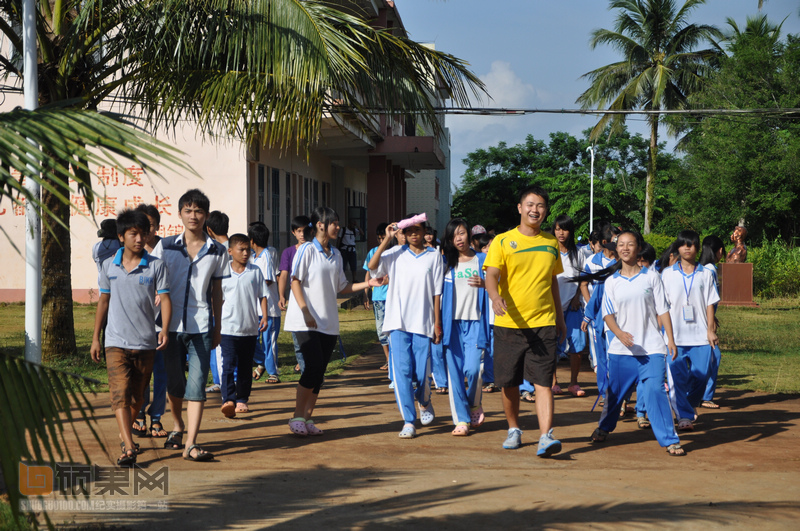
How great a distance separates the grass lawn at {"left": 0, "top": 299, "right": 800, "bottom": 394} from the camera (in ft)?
32.7

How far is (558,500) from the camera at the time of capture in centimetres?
485

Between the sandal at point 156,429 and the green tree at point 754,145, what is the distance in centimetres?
2863

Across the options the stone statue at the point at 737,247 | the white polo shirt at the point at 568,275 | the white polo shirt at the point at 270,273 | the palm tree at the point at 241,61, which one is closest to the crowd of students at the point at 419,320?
the white polo shirt at the point at 568,275

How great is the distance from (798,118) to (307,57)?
27152 mm

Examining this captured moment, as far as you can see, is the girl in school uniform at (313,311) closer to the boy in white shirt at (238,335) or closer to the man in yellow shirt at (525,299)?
the boy in white shirt at (238,335)

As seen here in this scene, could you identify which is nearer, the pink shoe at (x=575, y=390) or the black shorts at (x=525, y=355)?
the black shorts at (x=525, y=355)

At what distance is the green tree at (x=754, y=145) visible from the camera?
30.6 meters

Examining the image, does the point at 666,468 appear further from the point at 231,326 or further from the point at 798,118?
the point at 798,118

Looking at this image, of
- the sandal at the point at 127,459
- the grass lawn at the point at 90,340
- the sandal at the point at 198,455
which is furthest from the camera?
the grass lawn at the point at 90,340

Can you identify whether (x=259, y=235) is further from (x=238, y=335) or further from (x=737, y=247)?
(x=737, y=247)

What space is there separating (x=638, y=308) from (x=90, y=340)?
9138 mm

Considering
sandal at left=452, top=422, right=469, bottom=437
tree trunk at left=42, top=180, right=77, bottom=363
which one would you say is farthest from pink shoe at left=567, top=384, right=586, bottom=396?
tree trunk at left=42, top=180, right=77, bottom=363

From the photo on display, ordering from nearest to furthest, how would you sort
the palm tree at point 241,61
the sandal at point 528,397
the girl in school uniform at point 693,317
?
the girl in school uniform at point 693,317
the palm tree at point 241,61
the sandal at point 528,397

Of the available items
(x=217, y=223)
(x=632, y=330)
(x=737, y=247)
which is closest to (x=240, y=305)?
(x=217, y=223)
